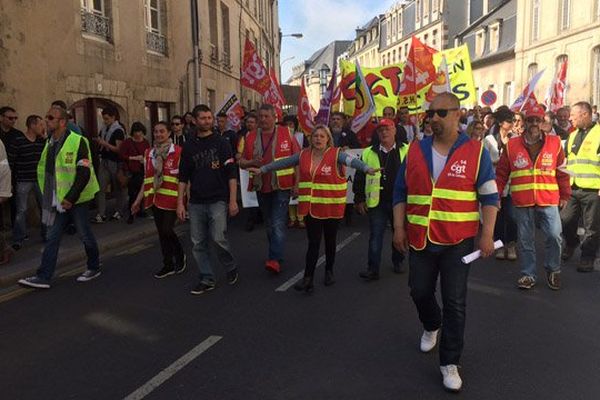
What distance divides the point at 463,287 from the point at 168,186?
156 inches

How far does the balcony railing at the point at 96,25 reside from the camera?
40.5 ft

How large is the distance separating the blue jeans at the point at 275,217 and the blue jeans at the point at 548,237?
266 centimetres

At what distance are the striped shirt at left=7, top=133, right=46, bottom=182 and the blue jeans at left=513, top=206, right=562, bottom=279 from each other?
22.3 feet

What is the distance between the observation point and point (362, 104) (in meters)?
9.68

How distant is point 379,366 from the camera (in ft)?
13.2

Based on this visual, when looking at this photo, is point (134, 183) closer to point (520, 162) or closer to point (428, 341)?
point (520, 162)

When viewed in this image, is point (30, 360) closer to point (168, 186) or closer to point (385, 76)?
point (168, 186)

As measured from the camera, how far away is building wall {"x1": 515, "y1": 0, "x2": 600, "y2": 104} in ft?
94.9

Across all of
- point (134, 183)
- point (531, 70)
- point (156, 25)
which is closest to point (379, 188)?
point (134, 183)

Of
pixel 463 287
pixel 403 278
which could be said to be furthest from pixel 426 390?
pixel 403 278

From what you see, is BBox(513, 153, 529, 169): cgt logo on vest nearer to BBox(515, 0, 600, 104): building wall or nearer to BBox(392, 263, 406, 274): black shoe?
BBox(392, 263, 406, 274): black shoe

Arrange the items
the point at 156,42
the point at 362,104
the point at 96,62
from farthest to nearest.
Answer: the point at 156,42 → the point at 96,62 → the point at 362,104

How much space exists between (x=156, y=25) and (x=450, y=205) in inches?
561

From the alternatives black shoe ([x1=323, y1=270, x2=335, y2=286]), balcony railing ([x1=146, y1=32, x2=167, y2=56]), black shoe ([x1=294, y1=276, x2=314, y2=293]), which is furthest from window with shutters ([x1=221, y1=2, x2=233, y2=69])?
black shoe ([x1=294, y1=276, x2=314, y2=293])
